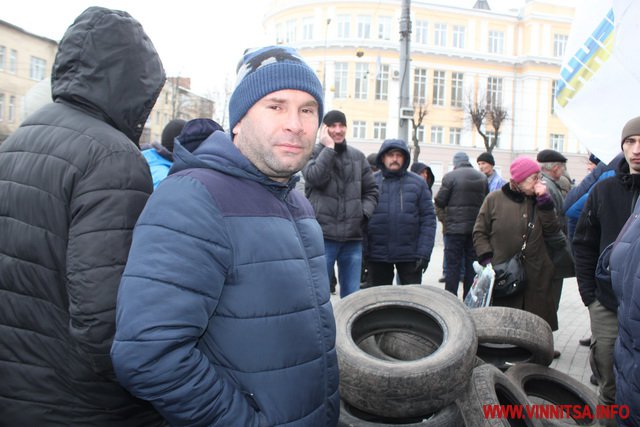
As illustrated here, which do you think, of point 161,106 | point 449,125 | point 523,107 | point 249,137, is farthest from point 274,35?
point 249,137

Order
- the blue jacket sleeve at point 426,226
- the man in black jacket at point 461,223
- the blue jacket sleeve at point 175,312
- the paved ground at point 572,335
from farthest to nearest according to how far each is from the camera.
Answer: the man in black jacket at point 461,223
the blue jacket sleeve at point 426,226
the paved ground at point 572,335
the blue jacket sleeve at point 175,312

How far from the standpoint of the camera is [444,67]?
5122cm

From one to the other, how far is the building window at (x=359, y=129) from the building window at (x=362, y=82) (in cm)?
233

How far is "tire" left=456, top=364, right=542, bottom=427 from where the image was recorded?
315cm

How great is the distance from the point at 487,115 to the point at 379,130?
9695 mm

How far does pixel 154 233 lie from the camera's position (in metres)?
1.57

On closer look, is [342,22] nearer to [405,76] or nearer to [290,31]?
[290,31]

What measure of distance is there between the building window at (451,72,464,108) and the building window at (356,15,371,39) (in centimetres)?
914

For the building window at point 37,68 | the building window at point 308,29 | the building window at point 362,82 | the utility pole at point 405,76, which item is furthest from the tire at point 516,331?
the building window at point 308,29

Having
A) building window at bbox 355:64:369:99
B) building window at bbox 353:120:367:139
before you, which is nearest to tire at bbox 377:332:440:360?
building window at bbox 353:120:367:139

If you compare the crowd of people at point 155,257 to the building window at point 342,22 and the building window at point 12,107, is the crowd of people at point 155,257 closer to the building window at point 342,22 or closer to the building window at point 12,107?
the building window at point 12,107

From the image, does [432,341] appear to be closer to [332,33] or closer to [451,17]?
[332,33]

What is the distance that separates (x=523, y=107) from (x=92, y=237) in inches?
2191

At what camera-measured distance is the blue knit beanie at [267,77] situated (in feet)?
6.30
